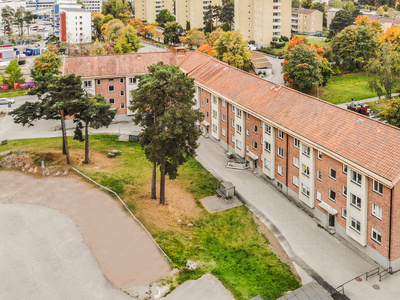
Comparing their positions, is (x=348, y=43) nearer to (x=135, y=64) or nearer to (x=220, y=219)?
(x=135, y=64)

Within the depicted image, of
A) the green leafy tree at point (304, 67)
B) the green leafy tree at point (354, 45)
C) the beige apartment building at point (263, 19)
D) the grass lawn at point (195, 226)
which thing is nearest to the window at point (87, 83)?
the grass lawn at point (195, 226)

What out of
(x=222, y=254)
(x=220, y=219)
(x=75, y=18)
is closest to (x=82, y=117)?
(x=220, y=219)

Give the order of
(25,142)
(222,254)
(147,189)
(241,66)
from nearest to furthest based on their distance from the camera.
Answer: (222,254)
(147,189)
(25,142)
(241,66)

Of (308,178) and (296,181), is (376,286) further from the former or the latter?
(296,181)

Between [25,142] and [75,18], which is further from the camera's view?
[75,18]

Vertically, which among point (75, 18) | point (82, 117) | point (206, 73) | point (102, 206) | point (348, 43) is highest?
point (75, 18)

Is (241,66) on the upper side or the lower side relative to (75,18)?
lower

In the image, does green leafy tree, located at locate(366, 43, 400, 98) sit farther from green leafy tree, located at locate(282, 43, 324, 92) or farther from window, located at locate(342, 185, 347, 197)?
window, located at locate(342, 185, 347, 197)
